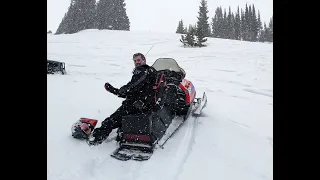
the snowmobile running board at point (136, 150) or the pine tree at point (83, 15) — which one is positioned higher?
the pine tree at point (83, 15)

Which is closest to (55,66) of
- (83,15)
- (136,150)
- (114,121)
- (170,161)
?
(114,121)

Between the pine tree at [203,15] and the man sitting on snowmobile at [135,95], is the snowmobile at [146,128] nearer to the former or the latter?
the man sitting on snowmobile at [135,95]

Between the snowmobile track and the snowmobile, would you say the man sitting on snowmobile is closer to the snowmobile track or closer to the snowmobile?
the snowmobile

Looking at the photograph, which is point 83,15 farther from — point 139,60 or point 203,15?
point 139,60

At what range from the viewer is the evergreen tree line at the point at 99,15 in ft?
139

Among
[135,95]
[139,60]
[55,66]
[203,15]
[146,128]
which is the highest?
[203,15]

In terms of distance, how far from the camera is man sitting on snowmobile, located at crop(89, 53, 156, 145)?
4125 millimetres

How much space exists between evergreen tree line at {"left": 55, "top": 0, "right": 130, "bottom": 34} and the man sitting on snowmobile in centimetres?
4026

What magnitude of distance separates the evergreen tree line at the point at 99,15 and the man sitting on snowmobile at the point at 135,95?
40260mm

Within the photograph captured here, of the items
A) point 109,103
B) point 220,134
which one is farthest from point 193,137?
point 109,103

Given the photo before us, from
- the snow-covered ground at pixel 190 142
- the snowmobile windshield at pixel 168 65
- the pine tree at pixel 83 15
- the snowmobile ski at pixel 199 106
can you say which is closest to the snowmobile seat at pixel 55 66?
the snow-covered ground at pixel 190 142

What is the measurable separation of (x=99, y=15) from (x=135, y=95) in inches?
1652

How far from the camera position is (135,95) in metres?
4.29

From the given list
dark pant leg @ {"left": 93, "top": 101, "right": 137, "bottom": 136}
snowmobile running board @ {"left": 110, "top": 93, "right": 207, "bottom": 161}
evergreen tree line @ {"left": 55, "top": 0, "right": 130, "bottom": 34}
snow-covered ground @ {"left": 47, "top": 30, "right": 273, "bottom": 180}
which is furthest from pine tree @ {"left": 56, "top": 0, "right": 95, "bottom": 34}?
snowmobile running board @ {"left": 110, "top": 93, "right": 207, "bottom": 161}
